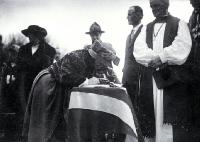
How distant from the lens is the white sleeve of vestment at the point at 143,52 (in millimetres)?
2699

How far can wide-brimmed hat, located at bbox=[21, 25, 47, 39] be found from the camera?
3.54 m

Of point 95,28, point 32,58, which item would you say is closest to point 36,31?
point 32,58

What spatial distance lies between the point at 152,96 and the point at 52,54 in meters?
1.37

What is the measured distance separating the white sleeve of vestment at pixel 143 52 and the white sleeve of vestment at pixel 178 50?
10 cm

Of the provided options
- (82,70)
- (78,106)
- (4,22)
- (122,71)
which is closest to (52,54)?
(4,22)

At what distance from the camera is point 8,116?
3.46 meters

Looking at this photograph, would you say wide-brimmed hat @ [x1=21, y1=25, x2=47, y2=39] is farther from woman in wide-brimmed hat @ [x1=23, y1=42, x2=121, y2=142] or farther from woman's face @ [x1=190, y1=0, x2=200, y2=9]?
woman's face @ [x1=190, y1=0, x2=200, y2=9]

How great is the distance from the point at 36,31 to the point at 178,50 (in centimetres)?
166

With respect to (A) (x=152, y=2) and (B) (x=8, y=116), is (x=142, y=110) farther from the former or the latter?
(B) (x=8, y=116)

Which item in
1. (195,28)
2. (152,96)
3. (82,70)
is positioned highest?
(195,28)

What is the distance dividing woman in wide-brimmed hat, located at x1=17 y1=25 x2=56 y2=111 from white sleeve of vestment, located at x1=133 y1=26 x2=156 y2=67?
116 cm

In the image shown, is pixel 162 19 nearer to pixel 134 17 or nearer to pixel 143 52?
pixel 143 52

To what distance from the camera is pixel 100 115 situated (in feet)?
7.34

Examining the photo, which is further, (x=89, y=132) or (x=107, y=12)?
(x=107, y=12)
